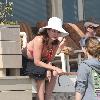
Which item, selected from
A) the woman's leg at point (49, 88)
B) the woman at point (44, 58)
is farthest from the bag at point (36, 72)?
the woman's leg at point (49, 88)

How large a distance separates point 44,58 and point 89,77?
0.96 meters

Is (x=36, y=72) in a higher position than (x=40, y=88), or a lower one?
higher

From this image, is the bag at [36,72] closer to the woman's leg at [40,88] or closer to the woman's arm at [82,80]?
the woman's leg at [40,88]

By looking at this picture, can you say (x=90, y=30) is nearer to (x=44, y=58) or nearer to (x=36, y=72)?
(x=44, y=58)

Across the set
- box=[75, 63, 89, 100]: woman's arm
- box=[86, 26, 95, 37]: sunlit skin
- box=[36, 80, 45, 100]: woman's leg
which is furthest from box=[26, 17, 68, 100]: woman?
box=[86, 26, 95, 37]: sunlit skin

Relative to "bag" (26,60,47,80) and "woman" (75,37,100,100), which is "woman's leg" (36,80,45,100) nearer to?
"bag" (26,60,47,80)

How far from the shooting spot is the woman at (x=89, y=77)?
427cm

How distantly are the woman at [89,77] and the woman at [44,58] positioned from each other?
712 mm

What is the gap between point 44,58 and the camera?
202 inches

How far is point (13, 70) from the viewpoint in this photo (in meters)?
5.07

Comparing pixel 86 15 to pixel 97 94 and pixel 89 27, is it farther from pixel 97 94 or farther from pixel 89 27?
pixel 97 94

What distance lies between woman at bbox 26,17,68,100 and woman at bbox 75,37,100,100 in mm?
712

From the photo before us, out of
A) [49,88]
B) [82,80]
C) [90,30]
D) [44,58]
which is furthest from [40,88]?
[90,30]

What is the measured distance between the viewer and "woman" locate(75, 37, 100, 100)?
4266 mm
